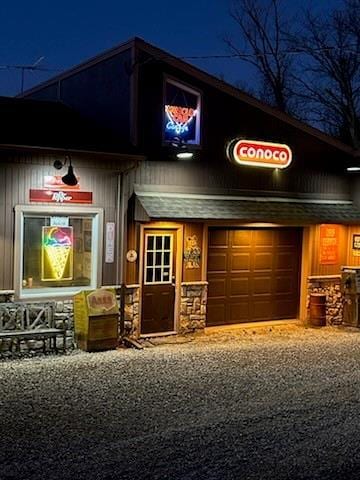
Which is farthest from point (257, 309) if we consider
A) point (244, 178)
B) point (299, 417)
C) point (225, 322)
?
point (299, 417)

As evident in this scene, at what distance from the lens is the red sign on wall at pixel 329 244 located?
48.3 ft

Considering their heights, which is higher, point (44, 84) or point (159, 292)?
point (44, 84)

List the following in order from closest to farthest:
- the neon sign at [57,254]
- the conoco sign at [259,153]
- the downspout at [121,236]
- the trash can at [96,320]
A: the trash can at [96,320] → the neon sign at [57,254] → the downspout at [121,236] → the conoco sign at [259,153]

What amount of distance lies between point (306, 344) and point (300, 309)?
256cm

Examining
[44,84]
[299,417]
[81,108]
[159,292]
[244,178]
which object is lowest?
[299,417]

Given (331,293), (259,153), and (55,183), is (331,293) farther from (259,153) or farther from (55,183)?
(55,183)

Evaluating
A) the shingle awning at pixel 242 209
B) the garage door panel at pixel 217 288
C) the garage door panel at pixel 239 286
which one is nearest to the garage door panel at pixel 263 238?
the shingle awning at pixel 242 209

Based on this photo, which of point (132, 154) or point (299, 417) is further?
point (132, 154)

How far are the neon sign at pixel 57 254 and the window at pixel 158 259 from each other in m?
1.62

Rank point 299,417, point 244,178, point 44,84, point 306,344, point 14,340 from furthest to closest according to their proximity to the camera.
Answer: point 44,84, point 244,178, point 306,344, point 14,340, point 299,417

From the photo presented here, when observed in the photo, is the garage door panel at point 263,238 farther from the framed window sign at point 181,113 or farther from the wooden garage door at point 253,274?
the framed window sign at point 181,113

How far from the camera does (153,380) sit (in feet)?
30.5

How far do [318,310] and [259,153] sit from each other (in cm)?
400

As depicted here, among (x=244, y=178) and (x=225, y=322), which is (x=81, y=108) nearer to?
(x=244, y=178)
